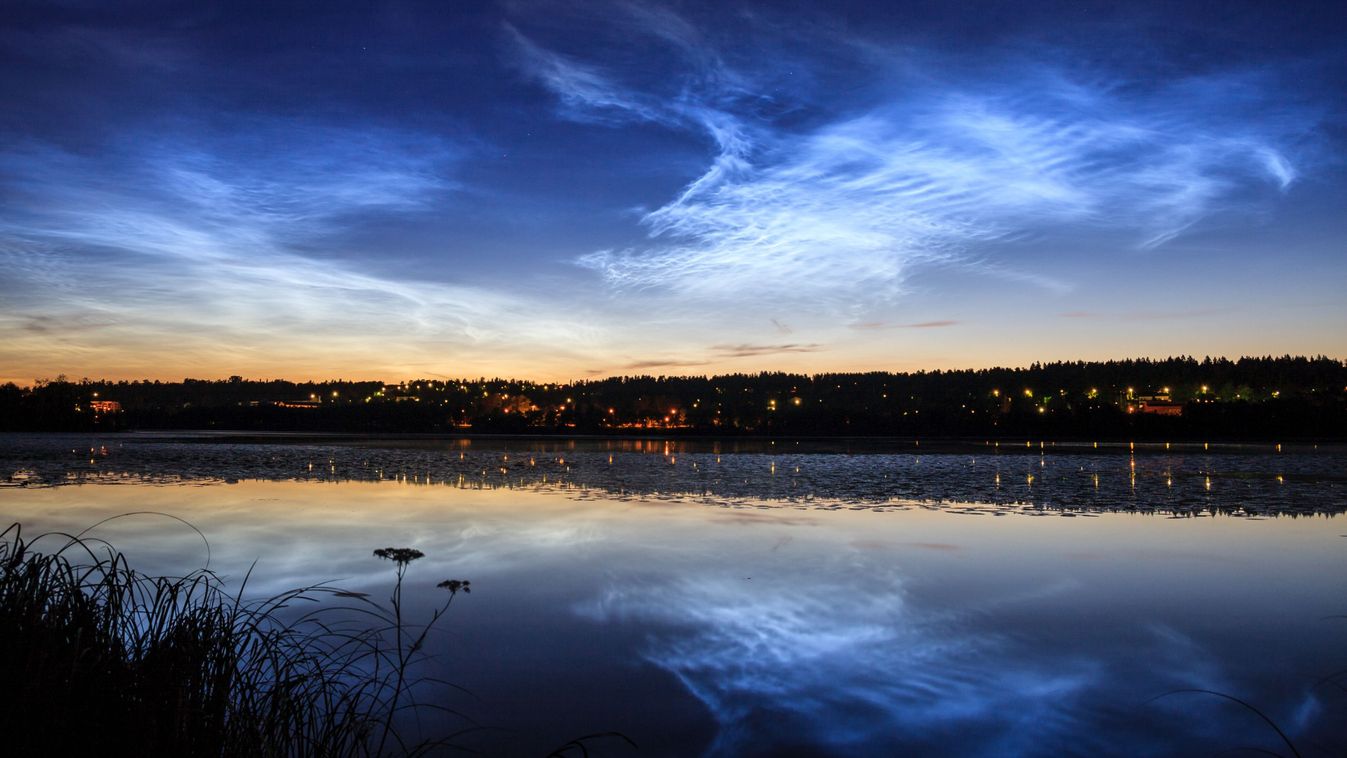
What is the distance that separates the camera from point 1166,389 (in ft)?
386

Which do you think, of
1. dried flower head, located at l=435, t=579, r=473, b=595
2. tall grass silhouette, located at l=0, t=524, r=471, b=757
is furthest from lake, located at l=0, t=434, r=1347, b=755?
tall grass silhouette, located at l=0, t=524, r=471, b=757

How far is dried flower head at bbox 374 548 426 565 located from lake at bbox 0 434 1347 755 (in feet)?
0.98

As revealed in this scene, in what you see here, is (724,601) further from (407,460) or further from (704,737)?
(407,460)

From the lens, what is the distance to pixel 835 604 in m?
9.73

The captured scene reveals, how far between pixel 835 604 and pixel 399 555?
5.79m

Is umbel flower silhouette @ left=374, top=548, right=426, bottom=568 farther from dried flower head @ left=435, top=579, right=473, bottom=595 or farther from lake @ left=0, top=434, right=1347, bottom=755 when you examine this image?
dried flower head @ left=435, top=579, right=473, bottom=595

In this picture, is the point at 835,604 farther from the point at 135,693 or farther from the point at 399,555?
the point at 135,693

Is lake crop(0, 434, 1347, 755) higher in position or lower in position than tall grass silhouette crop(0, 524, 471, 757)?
lower

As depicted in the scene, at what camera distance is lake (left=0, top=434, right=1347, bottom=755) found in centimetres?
615

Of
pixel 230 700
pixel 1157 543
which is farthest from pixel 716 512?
pixel 230 700

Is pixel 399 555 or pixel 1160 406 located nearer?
pixel 399 555

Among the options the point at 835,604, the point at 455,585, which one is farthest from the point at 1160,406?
the point at 455,585

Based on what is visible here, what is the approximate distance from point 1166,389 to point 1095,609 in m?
125

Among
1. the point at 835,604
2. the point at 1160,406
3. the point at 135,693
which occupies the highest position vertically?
the point at 1160,406
